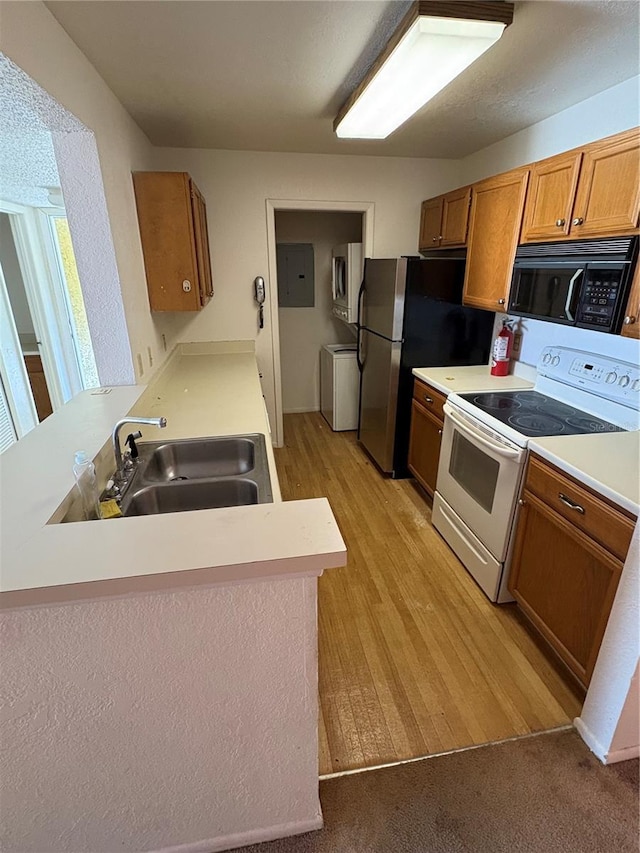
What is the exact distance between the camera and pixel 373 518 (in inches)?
108

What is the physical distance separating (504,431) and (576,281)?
718 mm

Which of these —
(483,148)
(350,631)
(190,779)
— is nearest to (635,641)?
(350,631)

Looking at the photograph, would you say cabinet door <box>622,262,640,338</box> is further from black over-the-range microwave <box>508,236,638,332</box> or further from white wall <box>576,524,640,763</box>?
white wall <box>576,524,640,763</box>

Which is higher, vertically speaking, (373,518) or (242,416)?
(242,416)

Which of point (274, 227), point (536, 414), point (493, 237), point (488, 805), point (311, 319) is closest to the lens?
point (488, 805)

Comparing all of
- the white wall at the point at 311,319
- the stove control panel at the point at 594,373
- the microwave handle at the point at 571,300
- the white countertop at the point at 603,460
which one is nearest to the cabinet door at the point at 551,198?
the microwave handle at the point at 571,300

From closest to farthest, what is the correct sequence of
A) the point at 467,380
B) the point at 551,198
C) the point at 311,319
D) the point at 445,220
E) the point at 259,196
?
the point at 551,198
the point at 467,380
the point at 445,220
the point at 259,196
the point at 311,319

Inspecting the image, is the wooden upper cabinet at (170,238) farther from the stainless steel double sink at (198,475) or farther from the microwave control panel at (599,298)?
the microwave control panel at (599,298)

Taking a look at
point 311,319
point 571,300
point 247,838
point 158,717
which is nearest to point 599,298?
point 571,300

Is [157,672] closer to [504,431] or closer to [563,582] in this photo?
→ [563,582]

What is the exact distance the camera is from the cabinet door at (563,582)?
1.42 metres

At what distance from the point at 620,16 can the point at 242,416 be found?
201 centimetres

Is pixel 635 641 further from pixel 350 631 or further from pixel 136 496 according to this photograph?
pixel 136 496

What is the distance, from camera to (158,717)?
3.08 feet
